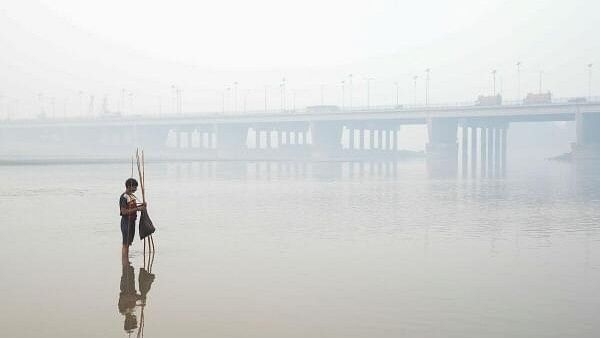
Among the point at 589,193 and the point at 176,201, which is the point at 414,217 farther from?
the point at 589,193

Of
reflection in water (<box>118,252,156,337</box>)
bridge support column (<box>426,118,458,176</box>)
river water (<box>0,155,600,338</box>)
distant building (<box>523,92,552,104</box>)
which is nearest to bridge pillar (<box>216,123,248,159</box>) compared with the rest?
bridge support column (<box>426,118,458,176</box>)

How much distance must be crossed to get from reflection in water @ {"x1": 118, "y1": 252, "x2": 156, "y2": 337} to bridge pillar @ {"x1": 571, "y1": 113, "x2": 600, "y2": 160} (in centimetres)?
12502

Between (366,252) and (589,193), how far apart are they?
32726 mm

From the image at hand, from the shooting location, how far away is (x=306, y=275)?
1673 cm

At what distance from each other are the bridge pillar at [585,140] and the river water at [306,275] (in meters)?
105

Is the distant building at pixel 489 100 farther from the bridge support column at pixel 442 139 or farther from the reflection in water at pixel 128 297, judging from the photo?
the reflection in water at pixel 128 297

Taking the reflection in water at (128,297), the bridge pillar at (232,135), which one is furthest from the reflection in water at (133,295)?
the bridge pillar at (232,135)

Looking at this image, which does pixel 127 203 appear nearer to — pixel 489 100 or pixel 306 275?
pixel 306 275

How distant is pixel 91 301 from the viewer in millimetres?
13930

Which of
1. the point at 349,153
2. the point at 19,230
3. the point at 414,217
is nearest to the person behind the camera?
the point at 19,230

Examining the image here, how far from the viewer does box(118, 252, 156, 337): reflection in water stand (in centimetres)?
1231

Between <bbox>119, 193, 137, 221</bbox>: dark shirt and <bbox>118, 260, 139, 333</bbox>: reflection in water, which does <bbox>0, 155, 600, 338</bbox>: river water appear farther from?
<bbox>119, 193, 137, 221</bbox>: dark shirt

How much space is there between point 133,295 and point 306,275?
4.08 metres

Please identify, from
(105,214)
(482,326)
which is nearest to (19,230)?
(105,214)
